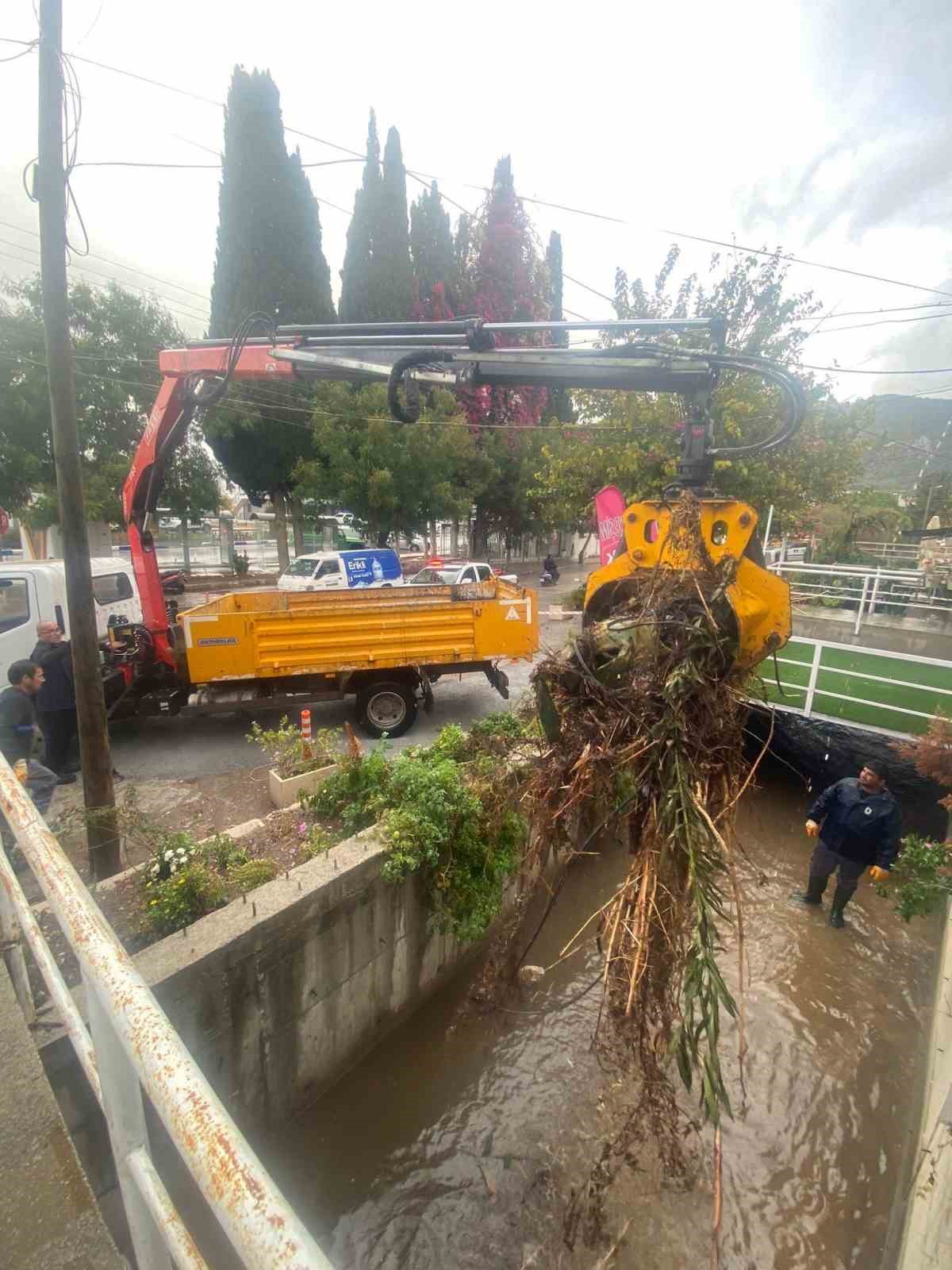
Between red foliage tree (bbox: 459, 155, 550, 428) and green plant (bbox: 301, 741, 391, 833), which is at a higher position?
red foliage tree (bbox: 459, 155, 550, 428)

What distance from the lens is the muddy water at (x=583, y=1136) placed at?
287 centimetres

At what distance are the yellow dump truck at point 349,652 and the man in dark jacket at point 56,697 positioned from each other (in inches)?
41.2

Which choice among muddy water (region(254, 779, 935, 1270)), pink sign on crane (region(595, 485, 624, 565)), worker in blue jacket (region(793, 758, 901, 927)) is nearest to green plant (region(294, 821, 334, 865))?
muddy water (region(254, 779, 935, 1270))

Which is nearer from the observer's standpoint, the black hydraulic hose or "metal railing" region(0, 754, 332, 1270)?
"metal railing" region(0, 754, 332, 1270)

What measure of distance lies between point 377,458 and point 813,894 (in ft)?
50.9

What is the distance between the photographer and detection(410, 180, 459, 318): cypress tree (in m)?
25.5

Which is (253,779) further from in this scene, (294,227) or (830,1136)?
(294,227)

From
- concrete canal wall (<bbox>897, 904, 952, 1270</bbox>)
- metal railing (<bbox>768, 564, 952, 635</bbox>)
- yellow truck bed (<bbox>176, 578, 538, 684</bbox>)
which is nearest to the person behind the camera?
concrete canal wall (<bbox>897, 904, 952, 1270</bbox>)

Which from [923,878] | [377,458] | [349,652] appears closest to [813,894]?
[923,878]

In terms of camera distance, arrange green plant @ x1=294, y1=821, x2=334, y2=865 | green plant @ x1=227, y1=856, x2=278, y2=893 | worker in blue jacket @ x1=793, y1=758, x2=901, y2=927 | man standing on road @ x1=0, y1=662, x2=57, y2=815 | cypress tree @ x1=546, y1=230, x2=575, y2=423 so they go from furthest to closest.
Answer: cypress tree @ x1=546, y1=230, x2=575, y2=423
man standing on road @ x1=0, y1=662, x2=57, y2=815
worker in blue jacket @ x1=793, y1=758, x2=901, y2=927
green plant @ x1=294, y1=821, x2=334, y2=865
green plant @ x1=227, y1=856, x2=278, y2=893

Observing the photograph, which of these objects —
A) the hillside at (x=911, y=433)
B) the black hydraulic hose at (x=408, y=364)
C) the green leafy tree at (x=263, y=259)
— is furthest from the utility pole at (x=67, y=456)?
the hillside at (x=911, y=433)

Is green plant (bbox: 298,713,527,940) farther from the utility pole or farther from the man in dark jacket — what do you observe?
the man in dark jacket

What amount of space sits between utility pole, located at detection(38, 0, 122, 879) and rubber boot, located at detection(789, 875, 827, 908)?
5530 millimetres

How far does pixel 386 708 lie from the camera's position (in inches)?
284
